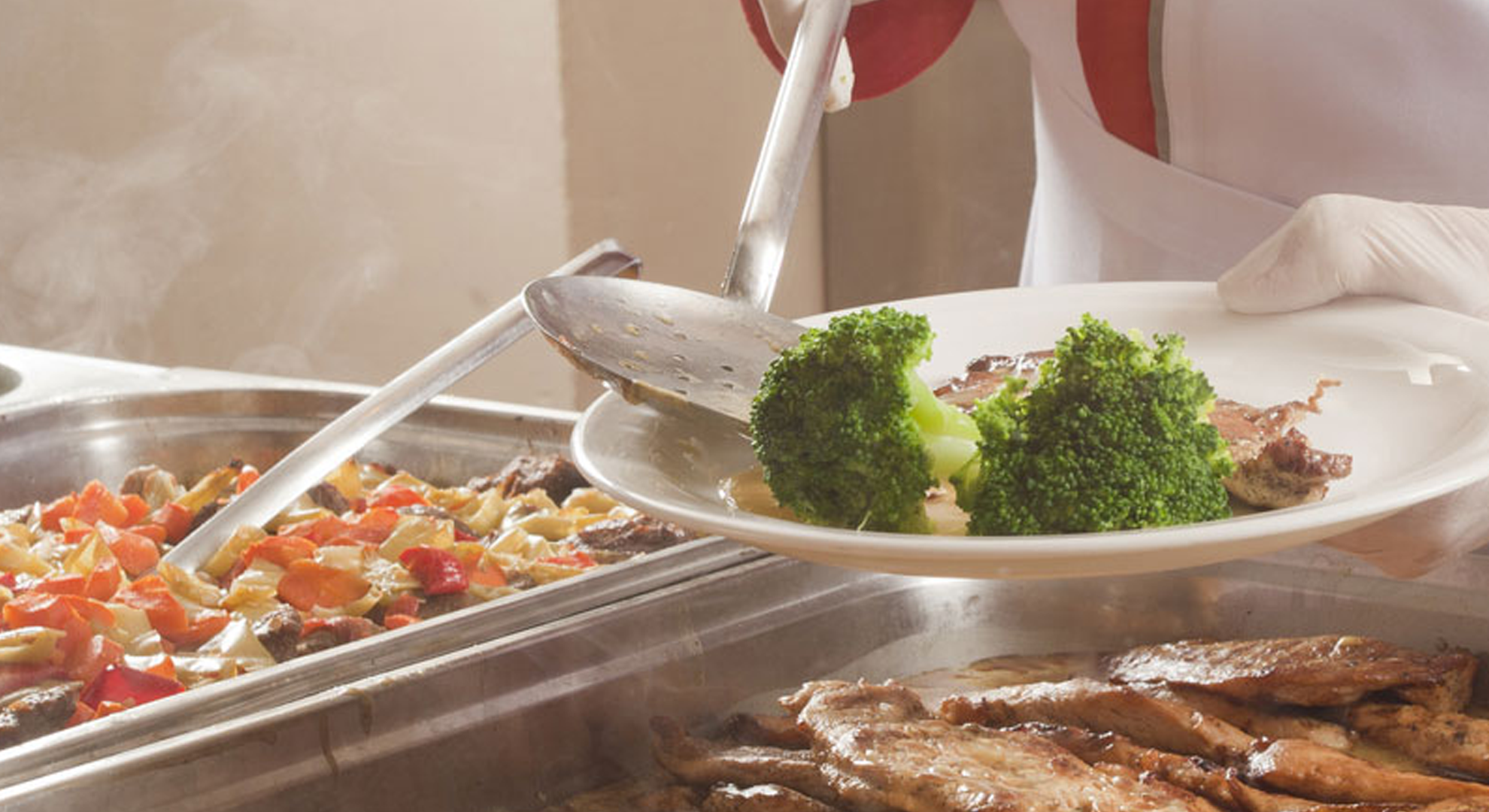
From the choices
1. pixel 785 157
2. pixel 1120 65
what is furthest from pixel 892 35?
pixel 785 157

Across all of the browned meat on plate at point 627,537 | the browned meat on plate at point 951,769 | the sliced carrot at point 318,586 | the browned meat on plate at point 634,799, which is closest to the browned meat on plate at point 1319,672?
the browned meat on plate at point 951,769

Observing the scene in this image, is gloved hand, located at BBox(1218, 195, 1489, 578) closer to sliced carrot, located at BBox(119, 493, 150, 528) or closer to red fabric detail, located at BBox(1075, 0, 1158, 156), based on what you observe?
red fabric detail, located at BBox(1075, 0, 1158, 156)

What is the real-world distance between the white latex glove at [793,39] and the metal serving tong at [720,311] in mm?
247

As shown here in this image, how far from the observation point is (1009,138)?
5.38m

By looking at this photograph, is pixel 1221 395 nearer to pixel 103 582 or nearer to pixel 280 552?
pixel 280 552

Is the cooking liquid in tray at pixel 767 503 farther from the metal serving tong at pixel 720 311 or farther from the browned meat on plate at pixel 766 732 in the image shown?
the browned meat on plate at pixel 766 732

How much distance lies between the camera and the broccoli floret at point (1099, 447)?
1.27 metres

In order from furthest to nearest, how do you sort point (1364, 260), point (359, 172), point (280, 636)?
point (359, 172) < point (280, 636) < point (1364, 260)

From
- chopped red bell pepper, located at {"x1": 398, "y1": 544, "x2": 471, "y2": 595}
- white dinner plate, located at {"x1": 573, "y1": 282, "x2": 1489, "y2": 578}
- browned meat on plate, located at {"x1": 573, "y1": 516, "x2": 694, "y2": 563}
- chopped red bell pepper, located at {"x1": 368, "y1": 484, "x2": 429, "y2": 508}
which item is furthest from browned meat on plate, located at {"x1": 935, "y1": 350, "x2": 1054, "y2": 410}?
chopped red bell pepper, located at {"x1": 368, "y1": 484, "x2": 429, "y2": 508}

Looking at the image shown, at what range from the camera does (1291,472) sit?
4.25 feet

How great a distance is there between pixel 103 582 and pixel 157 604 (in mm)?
144

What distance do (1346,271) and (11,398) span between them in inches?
91.7

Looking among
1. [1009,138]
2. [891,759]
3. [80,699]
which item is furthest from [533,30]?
[891,759]

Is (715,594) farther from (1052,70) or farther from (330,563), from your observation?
(1052,70)
